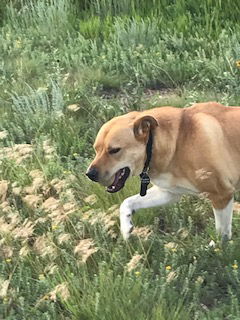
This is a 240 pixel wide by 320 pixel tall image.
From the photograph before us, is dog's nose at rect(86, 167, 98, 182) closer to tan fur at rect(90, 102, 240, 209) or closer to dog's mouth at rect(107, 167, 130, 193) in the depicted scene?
tan fur at rect(90, 102, 240, 209)

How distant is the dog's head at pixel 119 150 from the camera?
472 centimetres

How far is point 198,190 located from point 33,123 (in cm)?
237

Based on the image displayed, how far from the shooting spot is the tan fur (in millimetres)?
4758

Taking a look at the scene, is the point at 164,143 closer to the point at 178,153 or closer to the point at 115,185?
the point at 178,153

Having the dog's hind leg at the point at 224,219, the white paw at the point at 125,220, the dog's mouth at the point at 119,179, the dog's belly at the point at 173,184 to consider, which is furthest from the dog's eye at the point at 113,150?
the dog's hind leg at the point at 224,219

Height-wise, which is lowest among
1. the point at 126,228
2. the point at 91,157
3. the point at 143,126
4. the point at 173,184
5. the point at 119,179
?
the point at 91,157

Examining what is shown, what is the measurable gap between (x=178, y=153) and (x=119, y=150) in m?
A: 0.42

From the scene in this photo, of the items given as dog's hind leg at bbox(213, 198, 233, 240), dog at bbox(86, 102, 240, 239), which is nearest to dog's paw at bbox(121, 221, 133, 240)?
dog at bbox(86, 102, 240, 239)

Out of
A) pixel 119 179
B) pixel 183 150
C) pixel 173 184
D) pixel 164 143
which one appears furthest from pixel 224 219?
pixel 119 179

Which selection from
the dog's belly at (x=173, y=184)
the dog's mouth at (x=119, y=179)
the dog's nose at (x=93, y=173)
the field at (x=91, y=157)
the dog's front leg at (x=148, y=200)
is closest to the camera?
the field at (x=91, y=157)

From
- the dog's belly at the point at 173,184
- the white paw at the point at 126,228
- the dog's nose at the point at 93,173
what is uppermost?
the dog's nose at the point at 93,173

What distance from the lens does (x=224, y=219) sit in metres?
4.90

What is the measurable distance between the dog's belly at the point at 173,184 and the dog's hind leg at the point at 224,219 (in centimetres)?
20

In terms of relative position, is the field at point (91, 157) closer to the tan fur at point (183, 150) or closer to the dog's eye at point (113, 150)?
the tan fur at point (183, 150)
